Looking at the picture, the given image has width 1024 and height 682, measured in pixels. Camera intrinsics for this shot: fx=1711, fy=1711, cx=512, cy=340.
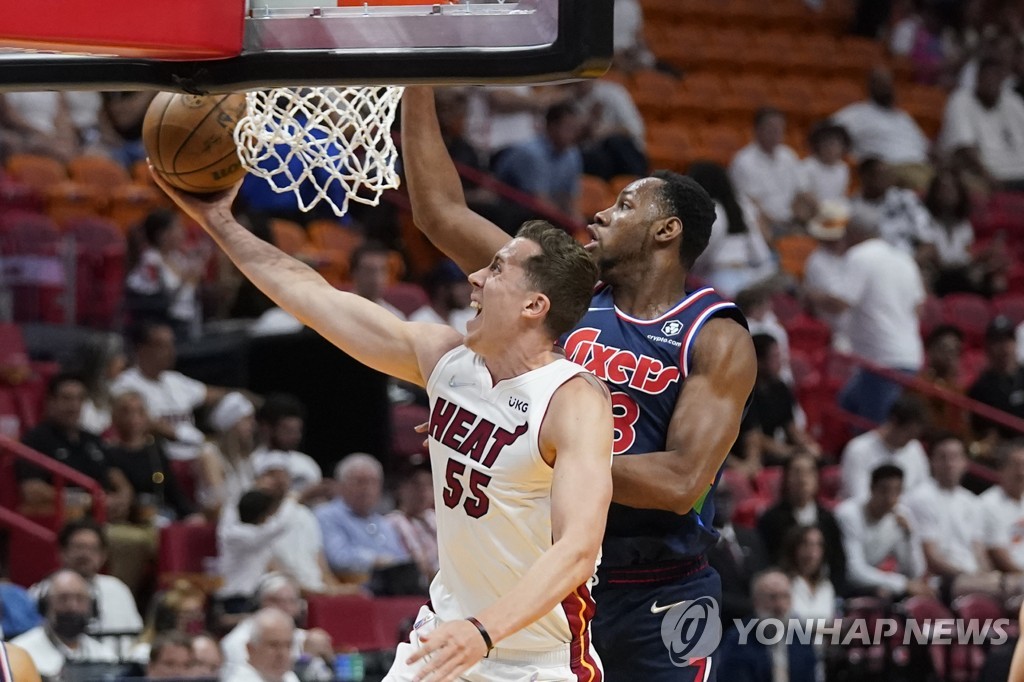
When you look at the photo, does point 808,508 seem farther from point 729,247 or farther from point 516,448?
point 516,448

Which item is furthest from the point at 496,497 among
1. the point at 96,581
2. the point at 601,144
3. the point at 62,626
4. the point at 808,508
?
the point at 601,144

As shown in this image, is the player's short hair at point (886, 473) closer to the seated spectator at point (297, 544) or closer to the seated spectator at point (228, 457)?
the seated spectator at point (297, 544)

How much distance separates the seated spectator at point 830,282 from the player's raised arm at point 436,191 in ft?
24.8

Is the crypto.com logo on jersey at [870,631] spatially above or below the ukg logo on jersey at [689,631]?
below

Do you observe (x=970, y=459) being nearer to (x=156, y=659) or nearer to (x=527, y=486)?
(x=156, y=659)

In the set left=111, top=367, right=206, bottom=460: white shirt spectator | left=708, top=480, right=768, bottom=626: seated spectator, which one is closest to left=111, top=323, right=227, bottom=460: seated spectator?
left=111, top=367, right=206, bottom=460: white shirt spectator

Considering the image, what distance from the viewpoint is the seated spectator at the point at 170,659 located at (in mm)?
6863

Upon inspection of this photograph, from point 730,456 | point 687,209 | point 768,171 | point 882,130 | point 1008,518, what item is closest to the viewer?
point 687,209

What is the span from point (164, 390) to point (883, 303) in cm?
504

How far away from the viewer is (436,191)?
469 cm

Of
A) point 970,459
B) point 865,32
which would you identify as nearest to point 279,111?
point 970,459

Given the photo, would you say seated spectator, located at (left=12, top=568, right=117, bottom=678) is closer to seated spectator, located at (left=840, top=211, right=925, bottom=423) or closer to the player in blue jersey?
the player in blue jersey

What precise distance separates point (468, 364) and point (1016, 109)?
1207 centimetres

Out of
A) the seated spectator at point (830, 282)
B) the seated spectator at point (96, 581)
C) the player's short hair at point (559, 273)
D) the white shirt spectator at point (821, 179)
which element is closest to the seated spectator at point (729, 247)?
the seated spectator at point (830, 282)
